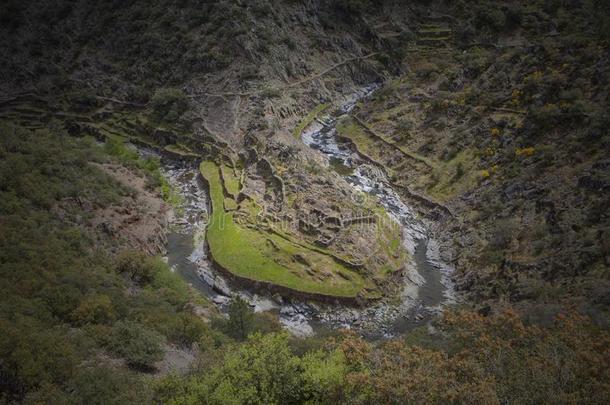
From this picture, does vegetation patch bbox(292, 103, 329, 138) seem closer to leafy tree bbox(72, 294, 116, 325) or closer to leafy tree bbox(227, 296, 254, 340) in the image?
leafy tree bbox(227, 296, 254, 340)

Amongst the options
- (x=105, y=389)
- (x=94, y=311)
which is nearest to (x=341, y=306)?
(x=94, y=311)

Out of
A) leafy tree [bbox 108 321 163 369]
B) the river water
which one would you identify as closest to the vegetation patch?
the river water

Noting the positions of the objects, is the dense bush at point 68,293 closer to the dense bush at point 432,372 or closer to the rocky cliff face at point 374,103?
the dense bush at point 432,372

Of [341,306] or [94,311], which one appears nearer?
[94,311]

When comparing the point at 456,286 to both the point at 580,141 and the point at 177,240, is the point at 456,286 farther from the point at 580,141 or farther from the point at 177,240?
the point at 177,240

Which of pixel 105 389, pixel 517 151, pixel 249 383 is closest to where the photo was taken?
pixel 105 389

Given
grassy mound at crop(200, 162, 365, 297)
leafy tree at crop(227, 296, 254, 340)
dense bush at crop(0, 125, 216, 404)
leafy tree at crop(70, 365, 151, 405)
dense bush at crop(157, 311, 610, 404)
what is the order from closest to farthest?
dense bush at crop(157, 311, 610, 404), leafy tree at crop(70, 365, 151, 405), dense bush at crop(0, 125, 216, 404), leafy tree at crop(227, 296, 254, 340), grassy mound at crop(200, 162, 365, 297)

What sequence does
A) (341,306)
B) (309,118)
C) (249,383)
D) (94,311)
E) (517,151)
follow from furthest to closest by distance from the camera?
1. (309,118)
2. (517,151)
3. (341,306)
4. (94,311)
5. (249,383)

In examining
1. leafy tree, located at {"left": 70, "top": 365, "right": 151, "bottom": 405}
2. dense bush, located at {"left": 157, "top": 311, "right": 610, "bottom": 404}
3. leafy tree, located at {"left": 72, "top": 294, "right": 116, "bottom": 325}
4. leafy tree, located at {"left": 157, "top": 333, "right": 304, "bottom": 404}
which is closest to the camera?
dense bush, located at {"left": 157, "top": 311, "right": 610, "bottom": 404}

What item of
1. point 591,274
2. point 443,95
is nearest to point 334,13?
point 443,95

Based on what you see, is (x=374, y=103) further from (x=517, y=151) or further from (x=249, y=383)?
(x=249, y=383)
